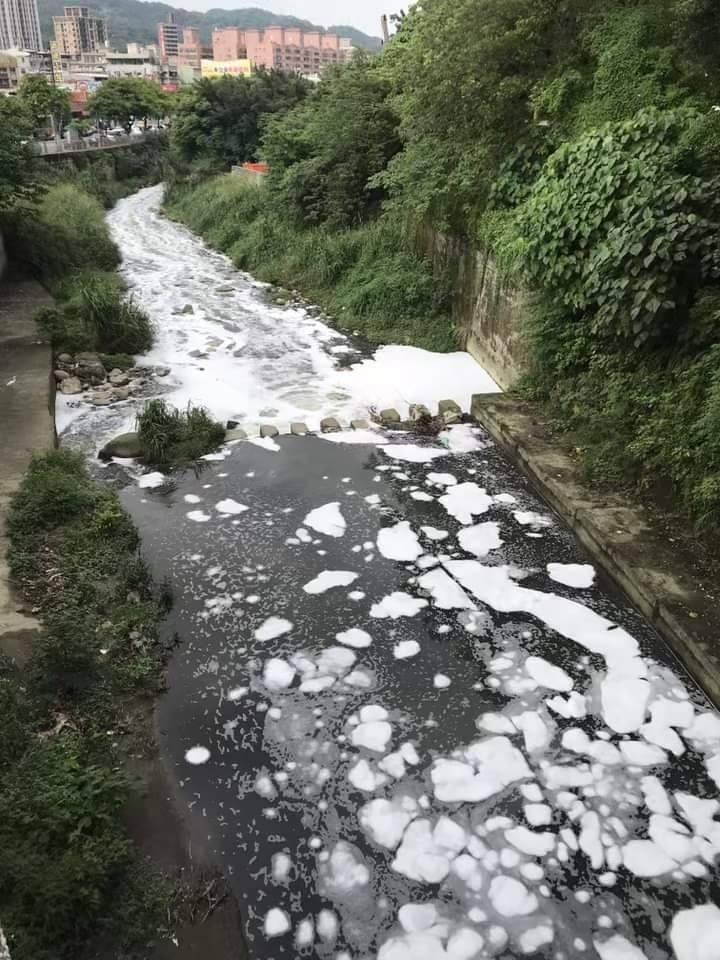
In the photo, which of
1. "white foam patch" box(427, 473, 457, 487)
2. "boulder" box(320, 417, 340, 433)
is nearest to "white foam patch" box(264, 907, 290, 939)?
"white foam patch" box(427, 473, 457, 487)

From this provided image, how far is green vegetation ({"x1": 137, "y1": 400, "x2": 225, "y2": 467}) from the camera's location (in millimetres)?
6793

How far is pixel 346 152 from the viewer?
535 inches

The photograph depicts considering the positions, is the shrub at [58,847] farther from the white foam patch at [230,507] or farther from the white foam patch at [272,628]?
the white foam patch at [230,507]

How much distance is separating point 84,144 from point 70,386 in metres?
31.1

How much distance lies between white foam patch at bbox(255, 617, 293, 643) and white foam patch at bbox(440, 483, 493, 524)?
1.86 meters

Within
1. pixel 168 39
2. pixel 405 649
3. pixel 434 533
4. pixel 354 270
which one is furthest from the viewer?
pixel 168 39

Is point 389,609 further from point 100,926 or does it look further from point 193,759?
point 100,926

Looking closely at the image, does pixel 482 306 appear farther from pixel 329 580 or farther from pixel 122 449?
pixel 329 580

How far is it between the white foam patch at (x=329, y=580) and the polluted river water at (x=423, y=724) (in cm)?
2

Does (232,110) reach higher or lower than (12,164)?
higher

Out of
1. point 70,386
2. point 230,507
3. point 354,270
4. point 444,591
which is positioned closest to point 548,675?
point 444,591

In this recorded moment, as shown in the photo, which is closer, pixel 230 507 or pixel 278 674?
pixel 278 674

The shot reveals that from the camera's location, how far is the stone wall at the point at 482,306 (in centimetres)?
803

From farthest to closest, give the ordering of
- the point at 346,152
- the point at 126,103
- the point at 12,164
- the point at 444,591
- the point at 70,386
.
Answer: the point at 126,103, the point at 346,152, the point at 12,164, the point at 70,386, the point at 444,591
